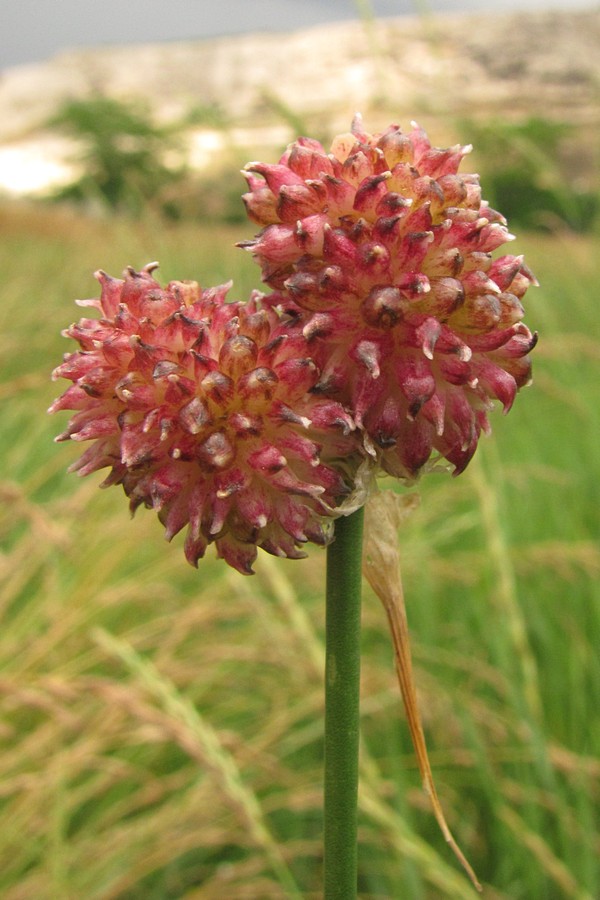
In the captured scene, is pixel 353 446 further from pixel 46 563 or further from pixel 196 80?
pixel 196 80

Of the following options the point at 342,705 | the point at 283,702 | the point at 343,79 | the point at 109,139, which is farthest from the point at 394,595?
the point at 109,139

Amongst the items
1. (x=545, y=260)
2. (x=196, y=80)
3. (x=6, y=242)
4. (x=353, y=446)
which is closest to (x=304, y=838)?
(x=353, y=446)

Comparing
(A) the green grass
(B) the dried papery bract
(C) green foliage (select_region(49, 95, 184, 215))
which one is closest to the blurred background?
(A) the green grass

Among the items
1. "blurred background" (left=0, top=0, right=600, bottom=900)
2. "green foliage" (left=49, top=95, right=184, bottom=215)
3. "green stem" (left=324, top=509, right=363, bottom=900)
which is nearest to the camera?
"green stem" (left=324, top=509, right=363, bottom=900)

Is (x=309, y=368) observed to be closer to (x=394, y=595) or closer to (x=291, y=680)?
(x=394, y=595)

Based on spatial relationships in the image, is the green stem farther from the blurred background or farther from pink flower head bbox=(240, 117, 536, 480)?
the blurred background

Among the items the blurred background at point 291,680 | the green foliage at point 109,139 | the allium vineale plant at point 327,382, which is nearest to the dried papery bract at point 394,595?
the allium vineale plant at point 327,382

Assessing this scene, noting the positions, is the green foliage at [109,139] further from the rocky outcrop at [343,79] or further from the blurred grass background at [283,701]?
the blurred grass background at [283,701]
